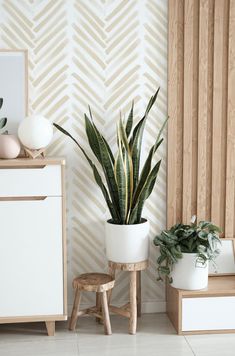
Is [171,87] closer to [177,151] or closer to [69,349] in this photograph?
[177,151]

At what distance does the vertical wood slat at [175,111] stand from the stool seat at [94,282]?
59cm

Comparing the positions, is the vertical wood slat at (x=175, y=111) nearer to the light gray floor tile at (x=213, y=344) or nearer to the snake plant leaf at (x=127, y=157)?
the snake plant leaf at (x=127, y=157)

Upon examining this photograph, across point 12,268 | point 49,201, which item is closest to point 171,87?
point 49,201

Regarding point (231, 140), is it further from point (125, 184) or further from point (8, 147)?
point (8, 147)

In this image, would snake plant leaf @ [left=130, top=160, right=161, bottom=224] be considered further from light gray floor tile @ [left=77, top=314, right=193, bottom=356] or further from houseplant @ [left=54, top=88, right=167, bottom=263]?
light gray floor tile @ [left=77, top=314, right=193, bottom=356]

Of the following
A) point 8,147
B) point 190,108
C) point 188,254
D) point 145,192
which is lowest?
point 188,254

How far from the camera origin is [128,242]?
3.49 metres

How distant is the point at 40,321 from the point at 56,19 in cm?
190

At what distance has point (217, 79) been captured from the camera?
3.76 meters

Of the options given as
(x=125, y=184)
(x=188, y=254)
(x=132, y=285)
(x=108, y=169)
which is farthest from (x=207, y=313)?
(x=108, y=169)

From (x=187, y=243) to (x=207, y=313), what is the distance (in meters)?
0.44

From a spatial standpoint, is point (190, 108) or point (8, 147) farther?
point (190, 108)

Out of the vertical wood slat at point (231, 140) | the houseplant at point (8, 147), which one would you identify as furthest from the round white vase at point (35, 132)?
the vertical wood slat at point (231, 140)

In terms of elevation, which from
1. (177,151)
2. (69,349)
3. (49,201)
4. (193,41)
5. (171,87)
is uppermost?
(193,41)
